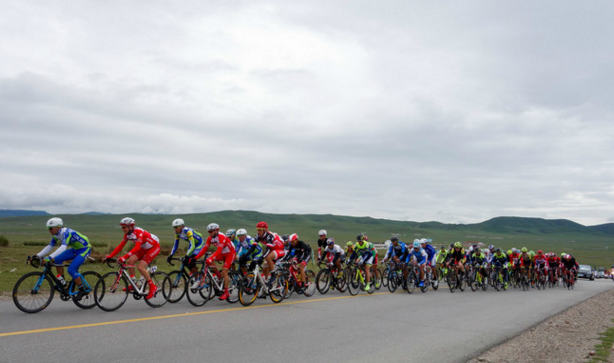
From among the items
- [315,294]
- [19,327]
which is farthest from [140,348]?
[315,294]

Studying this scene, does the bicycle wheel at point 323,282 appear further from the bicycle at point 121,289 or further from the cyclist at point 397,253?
the bicycle at point 121,289

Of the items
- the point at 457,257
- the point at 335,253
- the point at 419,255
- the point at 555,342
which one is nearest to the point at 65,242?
the point at 335,253

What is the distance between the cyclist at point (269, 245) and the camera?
13.2m

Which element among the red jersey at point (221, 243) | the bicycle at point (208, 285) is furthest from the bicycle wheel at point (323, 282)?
the red jersey at point (221, 243)

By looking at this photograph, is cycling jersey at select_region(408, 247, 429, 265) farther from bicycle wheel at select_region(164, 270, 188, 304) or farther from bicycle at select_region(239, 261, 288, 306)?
bicycle wheel at select_region(164, 270, 188, 304)

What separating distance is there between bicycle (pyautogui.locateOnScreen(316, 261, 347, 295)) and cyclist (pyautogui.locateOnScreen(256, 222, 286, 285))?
2.68m

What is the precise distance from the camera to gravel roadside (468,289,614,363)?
7.81m

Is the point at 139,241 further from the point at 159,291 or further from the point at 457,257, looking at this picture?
the point at 457,257

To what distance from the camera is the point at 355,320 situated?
35.2 feet

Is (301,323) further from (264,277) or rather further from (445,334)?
(264,277)

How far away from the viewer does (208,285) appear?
39.8 feet

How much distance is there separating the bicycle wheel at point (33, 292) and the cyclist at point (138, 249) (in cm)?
145

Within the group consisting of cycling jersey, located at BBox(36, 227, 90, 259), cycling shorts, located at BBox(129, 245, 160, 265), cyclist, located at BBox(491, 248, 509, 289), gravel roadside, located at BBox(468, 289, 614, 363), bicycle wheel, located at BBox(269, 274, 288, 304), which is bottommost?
gravel roadside, located at BBox(468, 289, 614, 363)

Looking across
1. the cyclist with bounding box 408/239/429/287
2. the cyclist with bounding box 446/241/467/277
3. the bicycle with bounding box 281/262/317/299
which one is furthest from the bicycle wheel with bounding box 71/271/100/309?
the cyclist with bounding box 446/241/467/277
